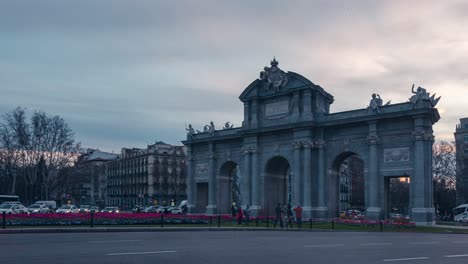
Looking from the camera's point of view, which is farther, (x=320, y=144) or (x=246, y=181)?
(x=246, y=181)

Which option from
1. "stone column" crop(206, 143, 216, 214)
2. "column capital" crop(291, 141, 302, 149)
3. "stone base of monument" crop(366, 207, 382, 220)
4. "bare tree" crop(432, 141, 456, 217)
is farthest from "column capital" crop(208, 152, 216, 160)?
"bare tree" crop(432, 141, 456, 217)

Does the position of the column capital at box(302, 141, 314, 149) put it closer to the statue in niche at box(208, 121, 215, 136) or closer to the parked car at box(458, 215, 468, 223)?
the statue in niche at box(208, 121, 215, 136)

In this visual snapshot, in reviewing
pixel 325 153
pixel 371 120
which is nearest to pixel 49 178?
pixel 325 153

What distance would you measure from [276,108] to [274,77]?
332cm

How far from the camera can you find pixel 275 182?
63781 millimetres

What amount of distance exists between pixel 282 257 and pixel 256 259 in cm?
104

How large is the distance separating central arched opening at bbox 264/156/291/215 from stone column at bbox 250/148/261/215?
919 mm

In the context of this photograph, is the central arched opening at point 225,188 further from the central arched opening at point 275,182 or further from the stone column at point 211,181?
the central arched opening at point 275,182

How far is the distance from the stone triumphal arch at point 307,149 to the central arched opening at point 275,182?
0.11m

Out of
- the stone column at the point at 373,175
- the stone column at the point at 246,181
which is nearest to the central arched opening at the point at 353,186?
the stone column at the point at 246,181

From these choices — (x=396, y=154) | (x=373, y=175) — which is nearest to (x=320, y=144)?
(x=373, y=175)

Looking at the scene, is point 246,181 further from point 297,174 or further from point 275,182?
point 297,174

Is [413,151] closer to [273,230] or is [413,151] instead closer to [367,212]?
[367,212]

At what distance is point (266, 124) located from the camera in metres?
61.4
